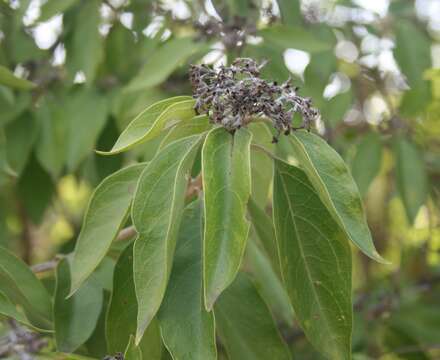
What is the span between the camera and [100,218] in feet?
4.43

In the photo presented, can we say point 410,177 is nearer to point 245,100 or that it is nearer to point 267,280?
point 267,280

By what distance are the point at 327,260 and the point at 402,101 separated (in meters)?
1.36

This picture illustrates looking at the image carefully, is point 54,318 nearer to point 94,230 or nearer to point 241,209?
point 94,230

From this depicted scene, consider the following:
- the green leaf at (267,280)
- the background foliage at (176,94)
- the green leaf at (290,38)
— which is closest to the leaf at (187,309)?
the background foliage at (176,94)

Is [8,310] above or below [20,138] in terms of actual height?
above

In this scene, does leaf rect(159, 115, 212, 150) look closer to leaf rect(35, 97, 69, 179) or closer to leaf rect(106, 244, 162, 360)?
leaf rect(106, 244, 162, 360)

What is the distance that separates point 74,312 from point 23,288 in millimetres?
106

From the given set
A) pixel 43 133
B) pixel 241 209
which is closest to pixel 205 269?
pixel 241 209

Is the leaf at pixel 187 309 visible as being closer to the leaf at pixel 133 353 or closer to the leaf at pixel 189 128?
the leaf at pixel 133 353

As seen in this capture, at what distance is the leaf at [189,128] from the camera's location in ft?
4.27

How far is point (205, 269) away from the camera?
113 centimetres

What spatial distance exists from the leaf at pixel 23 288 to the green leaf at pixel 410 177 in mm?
1145

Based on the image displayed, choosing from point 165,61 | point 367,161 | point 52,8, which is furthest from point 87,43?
point 367,161

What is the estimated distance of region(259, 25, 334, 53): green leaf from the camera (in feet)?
6.74
